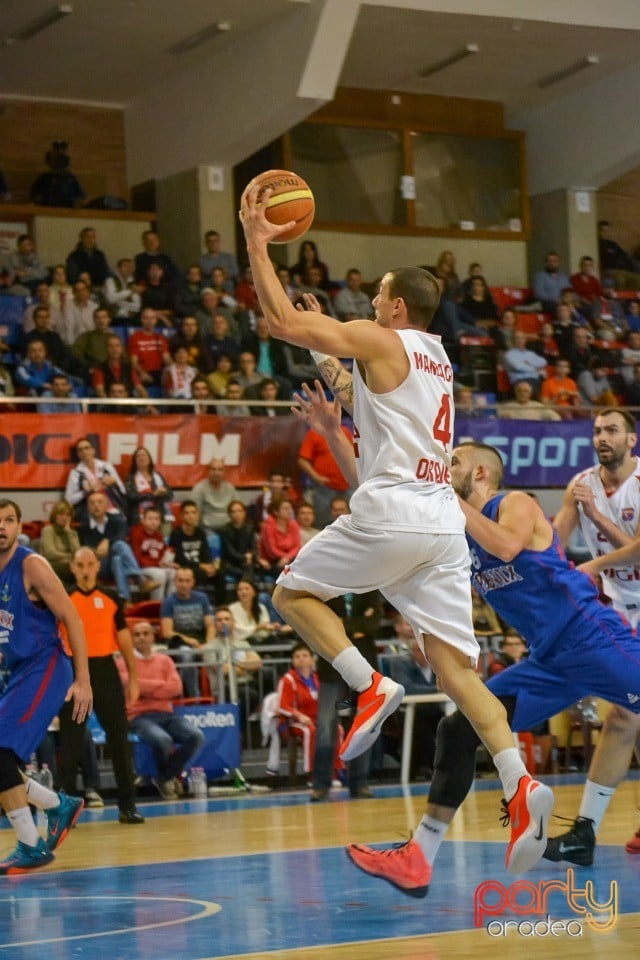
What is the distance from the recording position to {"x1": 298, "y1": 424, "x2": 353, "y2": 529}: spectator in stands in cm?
1596

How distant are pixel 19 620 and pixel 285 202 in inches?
114

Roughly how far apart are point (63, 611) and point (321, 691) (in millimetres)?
4570

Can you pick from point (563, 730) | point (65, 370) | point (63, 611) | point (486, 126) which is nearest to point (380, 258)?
point (486, 126)

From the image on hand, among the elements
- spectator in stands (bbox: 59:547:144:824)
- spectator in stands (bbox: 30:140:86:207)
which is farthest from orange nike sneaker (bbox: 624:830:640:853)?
spectator in stands (bbox: 30:140:86:207)

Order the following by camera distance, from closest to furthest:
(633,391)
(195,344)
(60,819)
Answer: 1. (60,819)
2. (195,344)
3. (633,391)

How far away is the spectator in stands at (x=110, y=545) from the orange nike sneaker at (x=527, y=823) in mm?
9159

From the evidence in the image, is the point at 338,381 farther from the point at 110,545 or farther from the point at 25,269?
the point at 25,269

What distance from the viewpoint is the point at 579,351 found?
67.2 ft

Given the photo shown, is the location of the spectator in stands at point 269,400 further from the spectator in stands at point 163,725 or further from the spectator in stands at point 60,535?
the spectator in stands at point 163,725

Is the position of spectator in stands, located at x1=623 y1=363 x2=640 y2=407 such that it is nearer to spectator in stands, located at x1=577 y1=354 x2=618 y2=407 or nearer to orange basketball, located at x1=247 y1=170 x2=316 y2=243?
spectator in stands, located at x1=577 y1=354 x2=618 y2=407

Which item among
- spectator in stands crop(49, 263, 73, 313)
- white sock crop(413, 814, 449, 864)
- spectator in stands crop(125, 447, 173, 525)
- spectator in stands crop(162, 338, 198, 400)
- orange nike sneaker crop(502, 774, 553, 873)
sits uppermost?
spectator in stands crop(49, 263, 73, 313)

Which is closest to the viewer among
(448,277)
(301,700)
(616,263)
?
(301,700)

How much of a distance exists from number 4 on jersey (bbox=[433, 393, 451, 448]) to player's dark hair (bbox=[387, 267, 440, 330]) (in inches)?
11.7

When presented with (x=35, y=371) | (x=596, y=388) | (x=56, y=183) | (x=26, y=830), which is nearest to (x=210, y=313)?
(x=35, y=371)
